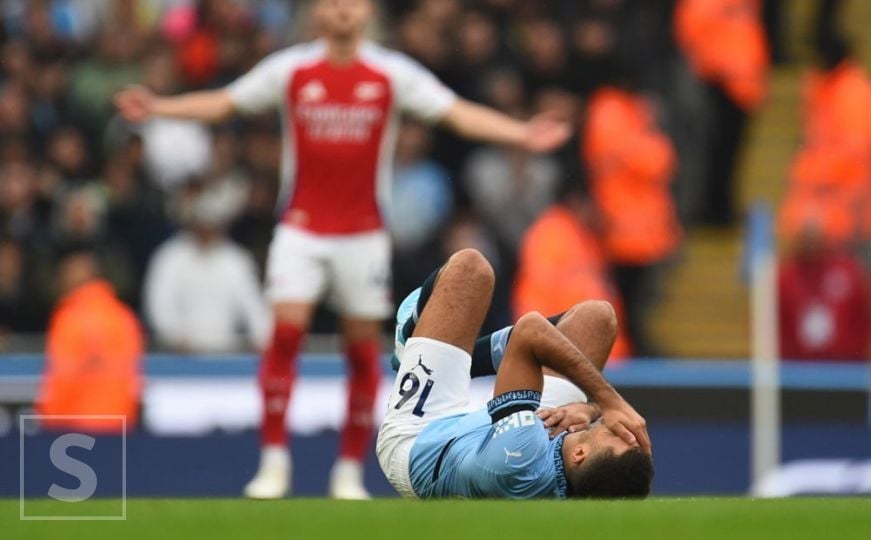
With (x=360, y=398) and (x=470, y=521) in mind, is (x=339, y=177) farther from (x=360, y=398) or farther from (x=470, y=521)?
(x=470, y=521)

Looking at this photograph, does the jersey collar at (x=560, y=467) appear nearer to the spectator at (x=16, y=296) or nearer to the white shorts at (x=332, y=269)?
the white shorts at (x=332, y=269)

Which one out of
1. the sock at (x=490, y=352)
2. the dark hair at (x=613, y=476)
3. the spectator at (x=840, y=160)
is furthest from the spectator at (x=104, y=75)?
the dark hair at (x=613, y=476)

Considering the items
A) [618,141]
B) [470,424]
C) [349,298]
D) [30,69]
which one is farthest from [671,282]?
[470,424]

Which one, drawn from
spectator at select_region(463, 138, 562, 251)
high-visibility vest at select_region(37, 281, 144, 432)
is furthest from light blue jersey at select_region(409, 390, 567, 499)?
spectator at select_region(463, 138, 562, 251)

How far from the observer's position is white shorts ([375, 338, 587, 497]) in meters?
8.66

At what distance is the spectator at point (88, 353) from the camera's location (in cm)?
1400

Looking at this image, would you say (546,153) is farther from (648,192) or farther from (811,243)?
(811,243)

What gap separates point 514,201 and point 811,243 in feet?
7.56

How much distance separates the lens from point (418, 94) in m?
11.7

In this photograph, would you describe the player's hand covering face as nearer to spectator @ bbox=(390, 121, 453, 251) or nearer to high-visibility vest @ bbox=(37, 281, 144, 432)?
high-visibility vest @ bbox=(37, 281, 144, 432)

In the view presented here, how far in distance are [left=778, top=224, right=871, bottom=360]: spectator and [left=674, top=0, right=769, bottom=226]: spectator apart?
7.25ft

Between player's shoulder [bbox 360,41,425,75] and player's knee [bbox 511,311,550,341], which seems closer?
player's knee [bbox 511,311,550,341]

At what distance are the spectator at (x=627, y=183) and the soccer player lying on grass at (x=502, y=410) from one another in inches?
289

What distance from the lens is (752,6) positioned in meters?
18.0
